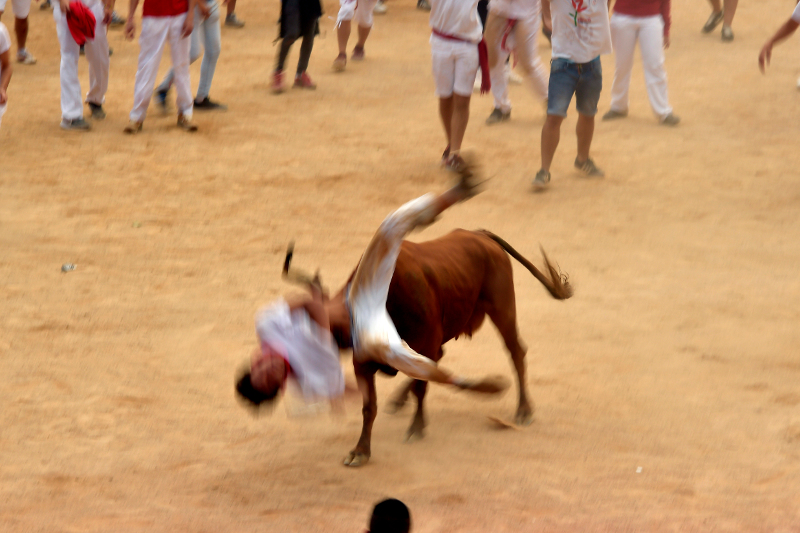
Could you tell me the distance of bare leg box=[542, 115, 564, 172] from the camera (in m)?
8.21

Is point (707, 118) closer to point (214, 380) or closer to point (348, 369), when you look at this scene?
point (348, 369)

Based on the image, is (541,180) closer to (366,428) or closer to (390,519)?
(366,428)

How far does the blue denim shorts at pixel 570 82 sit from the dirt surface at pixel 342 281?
0.88m

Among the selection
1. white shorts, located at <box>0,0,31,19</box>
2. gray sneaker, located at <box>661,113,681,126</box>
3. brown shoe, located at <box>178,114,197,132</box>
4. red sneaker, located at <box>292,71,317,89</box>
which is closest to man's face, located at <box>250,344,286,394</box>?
brown shoe, located at <box>178,114,197,132</box>

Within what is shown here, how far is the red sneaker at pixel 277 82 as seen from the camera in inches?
445

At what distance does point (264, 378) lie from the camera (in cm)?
343

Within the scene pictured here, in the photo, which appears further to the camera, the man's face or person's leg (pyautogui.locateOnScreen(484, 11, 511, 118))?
person's leg (pyautogui.locateOnScreen(484, 11, 511, 118))

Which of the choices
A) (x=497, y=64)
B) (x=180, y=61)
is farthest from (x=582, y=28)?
(x=180, y=61)

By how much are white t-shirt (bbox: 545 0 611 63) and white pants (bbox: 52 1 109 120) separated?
194 inches

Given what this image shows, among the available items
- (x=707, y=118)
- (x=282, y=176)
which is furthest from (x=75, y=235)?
(x=707, y=118)

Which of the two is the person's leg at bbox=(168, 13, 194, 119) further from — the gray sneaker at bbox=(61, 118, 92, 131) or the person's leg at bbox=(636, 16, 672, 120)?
the person's leg at bbox=(636, 16, 672, 120)

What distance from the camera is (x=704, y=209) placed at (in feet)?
26.4

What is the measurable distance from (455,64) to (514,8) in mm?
1257

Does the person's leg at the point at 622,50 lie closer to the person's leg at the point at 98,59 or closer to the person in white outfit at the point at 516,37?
the person in white outfit at the point at 516,37
